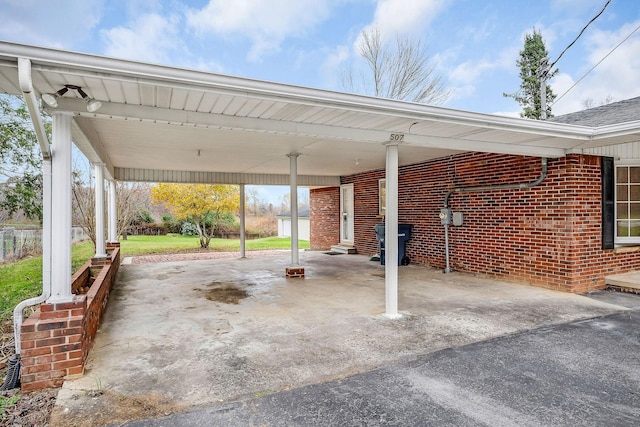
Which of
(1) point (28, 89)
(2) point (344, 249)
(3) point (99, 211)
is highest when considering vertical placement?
(1) point (28, 89)

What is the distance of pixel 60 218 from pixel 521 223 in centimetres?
694

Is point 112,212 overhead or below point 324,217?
overhead

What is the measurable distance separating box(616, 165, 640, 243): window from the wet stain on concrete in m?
6.64

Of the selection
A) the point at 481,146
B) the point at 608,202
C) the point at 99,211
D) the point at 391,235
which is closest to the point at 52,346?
the point at 391,235

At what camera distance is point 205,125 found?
3.86 m

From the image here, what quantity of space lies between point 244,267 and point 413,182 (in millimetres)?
4767

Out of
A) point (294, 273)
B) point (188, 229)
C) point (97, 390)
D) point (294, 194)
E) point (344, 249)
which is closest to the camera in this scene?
point (97, 390)

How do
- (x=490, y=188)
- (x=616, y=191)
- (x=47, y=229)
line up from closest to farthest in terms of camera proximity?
(x=47, y=229), (x=616, y=191), (x=490, y=188)

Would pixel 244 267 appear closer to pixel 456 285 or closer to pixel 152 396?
pixel 456 285

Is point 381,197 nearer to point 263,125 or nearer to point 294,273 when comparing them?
point 294,273

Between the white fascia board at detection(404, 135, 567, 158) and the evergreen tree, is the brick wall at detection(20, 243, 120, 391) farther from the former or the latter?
the evergreen tree

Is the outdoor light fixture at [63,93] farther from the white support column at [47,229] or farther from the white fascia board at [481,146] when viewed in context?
the white fascia board at [481,146]

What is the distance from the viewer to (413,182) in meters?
9.51

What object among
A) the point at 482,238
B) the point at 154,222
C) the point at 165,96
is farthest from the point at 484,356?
the point at 154,222
